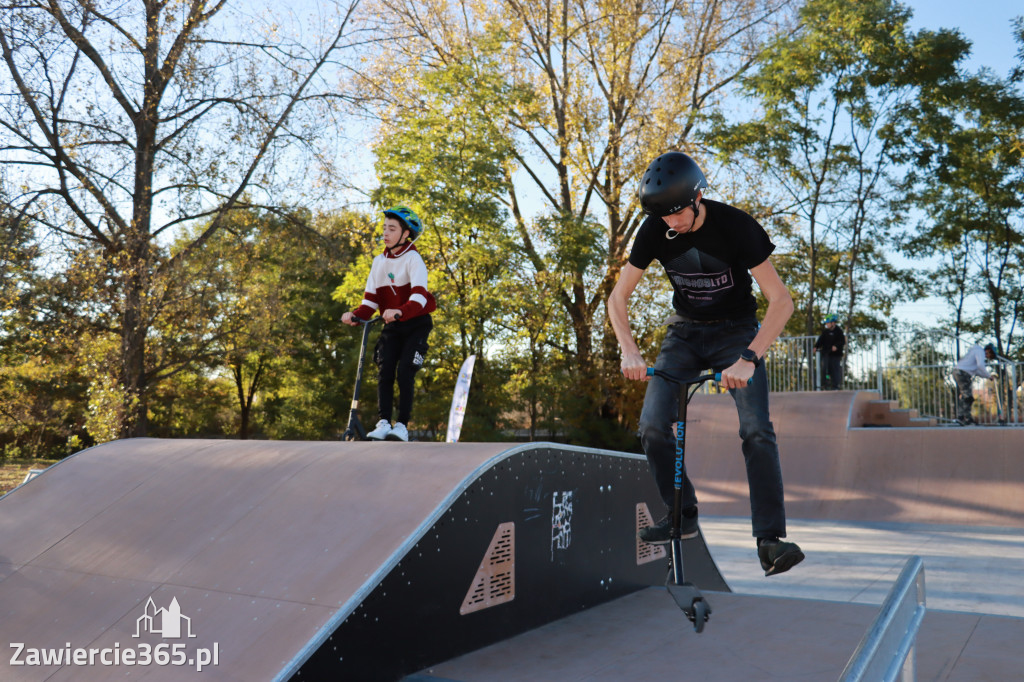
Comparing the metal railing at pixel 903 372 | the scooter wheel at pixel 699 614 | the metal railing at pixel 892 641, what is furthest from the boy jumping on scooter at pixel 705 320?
the metal railing at pixel 903 372

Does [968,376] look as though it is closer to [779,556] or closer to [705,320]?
[705,320]

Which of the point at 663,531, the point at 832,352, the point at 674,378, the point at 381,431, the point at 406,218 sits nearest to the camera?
the point at 674,378

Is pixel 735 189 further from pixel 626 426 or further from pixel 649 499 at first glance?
pixel 649 499

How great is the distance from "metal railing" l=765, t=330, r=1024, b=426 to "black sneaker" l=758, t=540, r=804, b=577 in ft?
42.1

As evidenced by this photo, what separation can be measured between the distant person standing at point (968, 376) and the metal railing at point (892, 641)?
15.1 meters

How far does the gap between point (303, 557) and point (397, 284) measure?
128 inches

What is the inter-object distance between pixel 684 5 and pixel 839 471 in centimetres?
1717

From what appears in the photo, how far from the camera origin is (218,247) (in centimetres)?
1769

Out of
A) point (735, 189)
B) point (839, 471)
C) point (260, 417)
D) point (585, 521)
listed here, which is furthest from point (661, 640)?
point (260, 417)

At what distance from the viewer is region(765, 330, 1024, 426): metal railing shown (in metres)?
15.8

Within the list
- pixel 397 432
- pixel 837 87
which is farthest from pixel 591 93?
pixel 397 432

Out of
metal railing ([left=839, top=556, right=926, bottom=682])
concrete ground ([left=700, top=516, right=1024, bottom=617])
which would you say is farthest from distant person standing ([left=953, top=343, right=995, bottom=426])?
metal railing ([left=839, top=556, right=926, bottom=682])

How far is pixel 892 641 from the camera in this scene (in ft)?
5.50

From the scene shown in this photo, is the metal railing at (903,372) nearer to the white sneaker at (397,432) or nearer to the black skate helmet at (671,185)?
the white sneaker at (397,432)
